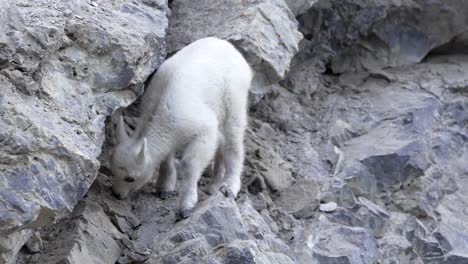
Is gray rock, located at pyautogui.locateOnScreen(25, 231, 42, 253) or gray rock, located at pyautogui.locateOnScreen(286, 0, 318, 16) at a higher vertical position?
gray rock, located at pyautogui.locateOnScreen(286, 0, 318, 16)

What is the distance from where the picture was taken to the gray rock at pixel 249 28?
10.1 meters

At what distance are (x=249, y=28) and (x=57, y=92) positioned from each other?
125 inches

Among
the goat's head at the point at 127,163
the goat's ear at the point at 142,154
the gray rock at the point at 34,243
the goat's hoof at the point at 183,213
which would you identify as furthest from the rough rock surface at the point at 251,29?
the gray rock at the point at 34,243

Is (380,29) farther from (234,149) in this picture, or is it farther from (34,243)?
(34,243)

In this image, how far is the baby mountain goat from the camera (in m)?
8.89

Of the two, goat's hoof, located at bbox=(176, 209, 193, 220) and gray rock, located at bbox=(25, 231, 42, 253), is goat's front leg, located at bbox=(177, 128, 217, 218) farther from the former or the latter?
gray rock, located at bbox=(25, 231, 42, 253)

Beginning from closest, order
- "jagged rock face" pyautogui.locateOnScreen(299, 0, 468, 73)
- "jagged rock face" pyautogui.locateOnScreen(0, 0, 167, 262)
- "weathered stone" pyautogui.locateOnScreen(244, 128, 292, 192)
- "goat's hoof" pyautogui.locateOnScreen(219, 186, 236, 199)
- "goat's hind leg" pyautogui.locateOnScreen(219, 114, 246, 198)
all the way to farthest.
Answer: "jagged rock face" pyautogui.locateOnScreen(0, 0, 167, 262)
"goat's hoof" pyautogui.locateOnScreen(219, 186, 236, 199)
"goat's hind leg" pyautogui.locateOnScreen(219, 114, 246, 198)
"weathered stone" pyautogui.locateOnScreen(244, 128, 292, 192)
"jagged rock face" pyautogui.locateOnScreen(299, 0, 468, 73)

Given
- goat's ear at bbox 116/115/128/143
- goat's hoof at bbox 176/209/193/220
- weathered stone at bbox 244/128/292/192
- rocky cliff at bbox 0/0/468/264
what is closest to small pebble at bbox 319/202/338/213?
rocky cliff at bbox 0/0/468/264

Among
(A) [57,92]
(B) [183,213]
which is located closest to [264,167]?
(B) [183,213]

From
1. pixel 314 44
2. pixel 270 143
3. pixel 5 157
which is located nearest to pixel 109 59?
pixel 5 157

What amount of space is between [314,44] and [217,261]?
490cm

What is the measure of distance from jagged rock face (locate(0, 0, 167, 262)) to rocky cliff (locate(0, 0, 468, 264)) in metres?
0.01

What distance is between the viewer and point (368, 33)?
12.0 metres

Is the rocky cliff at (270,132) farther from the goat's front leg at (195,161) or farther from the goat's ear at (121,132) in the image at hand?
the goat's ear at (121,132)
